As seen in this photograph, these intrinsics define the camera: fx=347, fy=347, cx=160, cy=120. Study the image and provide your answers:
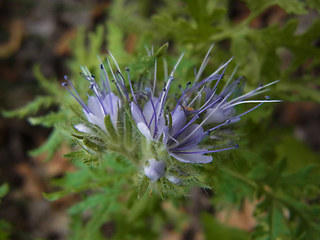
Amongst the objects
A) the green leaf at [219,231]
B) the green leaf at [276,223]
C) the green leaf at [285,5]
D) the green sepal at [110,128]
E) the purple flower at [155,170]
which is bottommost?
the green leaf at [219,231]

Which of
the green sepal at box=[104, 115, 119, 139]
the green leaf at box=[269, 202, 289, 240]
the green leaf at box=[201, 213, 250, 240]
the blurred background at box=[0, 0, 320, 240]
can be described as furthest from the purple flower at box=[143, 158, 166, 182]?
the green leaf at box=[201, 213, 250, 240]

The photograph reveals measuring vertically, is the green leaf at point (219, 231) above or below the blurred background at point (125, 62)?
below

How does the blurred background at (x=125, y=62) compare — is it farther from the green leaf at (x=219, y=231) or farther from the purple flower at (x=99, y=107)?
the purple flower at (x=99, y=107)

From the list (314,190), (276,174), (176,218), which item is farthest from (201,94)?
(176,218)

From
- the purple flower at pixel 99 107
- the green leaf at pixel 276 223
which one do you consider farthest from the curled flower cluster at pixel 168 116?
the green leaf at pixel 276 223

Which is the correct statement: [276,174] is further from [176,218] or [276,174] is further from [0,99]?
[0,99]

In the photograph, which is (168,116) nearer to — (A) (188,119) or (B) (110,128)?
(A) (188,119)

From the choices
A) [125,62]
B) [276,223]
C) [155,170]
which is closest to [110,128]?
[155,170]
